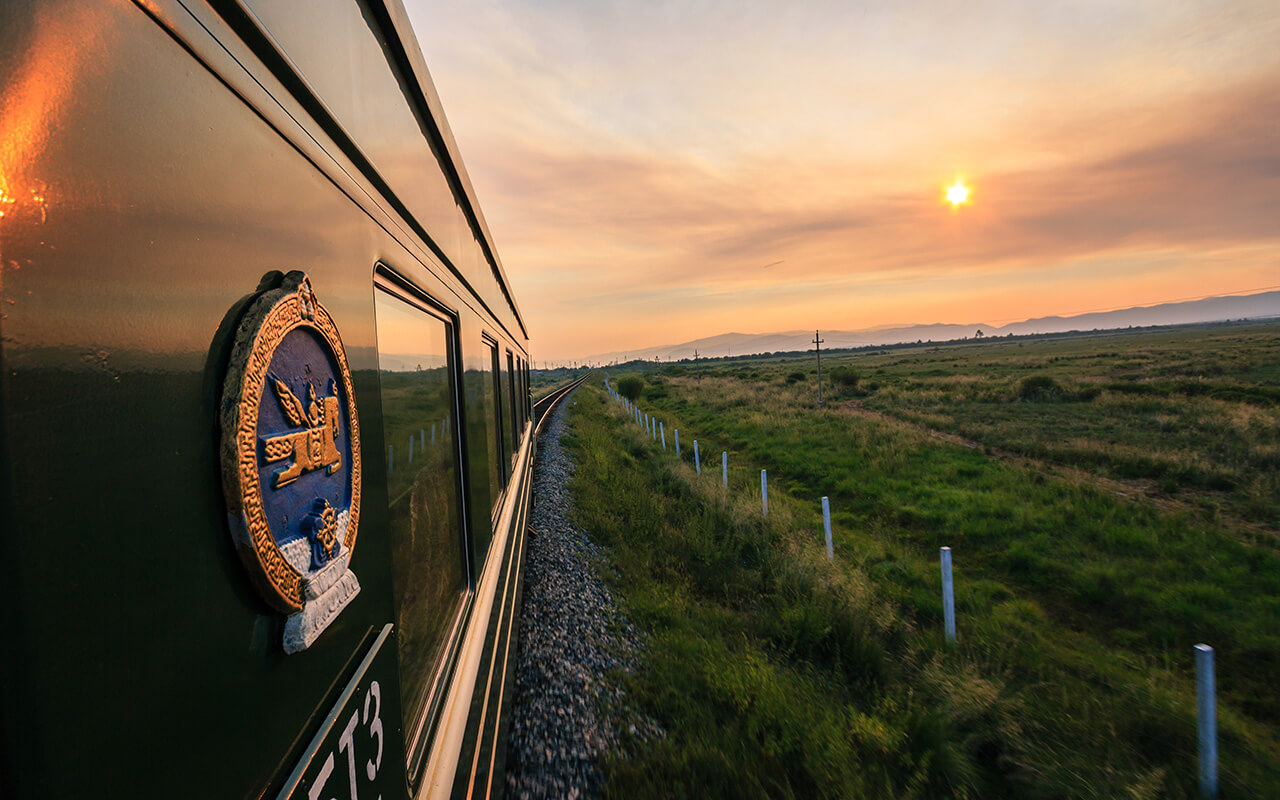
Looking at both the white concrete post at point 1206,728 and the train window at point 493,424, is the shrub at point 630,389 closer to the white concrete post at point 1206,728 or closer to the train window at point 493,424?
the train window at point 493,424

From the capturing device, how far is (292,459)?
0.90 meters

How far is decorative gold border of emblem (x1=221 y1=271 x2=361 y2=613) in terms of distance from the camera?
757mm

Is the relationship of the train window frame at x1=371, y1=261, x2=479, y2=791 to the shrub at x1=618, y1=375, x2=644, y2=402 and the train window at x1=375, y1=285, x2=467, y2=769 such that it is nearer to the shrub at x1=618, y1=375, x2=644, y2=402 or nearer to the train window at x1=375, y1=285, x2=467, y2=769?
the train window at x1=375, y1=285, x2=467, y2=769

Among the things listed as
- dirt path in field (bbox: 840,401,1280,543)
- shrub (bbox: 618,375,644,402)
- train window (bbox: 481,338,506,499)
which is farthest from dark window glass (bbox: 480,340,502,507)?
shrub (bbox: 618,375,644,402)

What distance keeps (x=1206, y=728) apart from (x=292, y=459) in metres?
4.91

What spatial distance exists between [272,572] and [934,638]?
5.65 m

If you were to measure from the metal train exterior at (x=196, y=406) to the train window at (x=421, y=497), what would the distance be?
0.10 m

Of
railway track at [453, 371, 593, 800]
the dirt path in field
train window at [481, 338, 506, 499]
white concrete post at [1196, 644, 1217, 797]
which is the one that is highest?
train window at [481, 338, 506, 499]

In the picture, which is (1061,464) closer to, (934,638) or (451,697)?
(934,638)

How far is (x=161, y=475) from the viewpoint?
64cm

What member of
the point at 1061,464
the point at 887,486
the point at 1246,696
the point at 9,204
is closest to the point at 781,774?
the point at 9,204

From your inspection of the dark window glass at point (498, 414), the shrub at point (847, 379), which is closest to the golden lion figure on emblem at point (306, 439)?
the dark window glass at point (498, 414)

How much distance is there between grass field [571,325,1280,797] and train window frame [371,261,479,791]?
5.28ft

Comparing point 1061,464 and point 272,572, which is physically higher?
point 272,572
